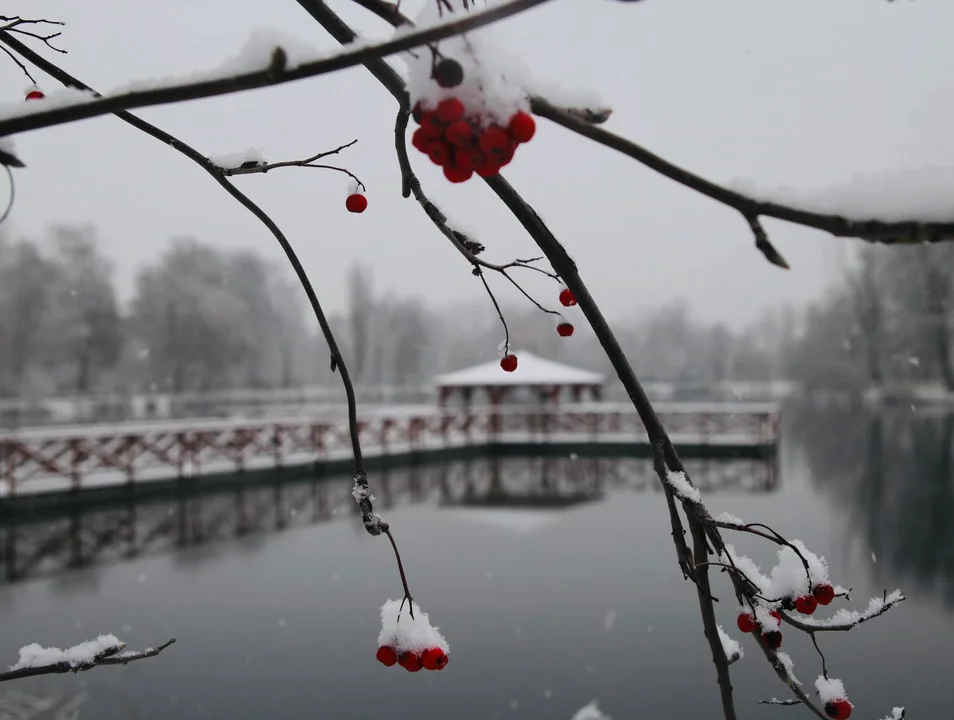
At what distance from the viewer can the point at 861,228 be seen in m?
0.50

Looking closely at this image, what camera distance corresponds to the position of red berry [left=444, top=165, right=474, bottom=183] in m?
0.67

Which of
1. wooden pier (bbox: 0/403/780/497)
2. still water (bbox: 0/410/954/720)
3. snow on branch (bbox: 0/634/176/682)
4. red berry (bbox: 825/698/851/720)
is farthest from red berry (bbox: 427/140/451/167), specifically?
wooden pier (bbox: 0/403/780/497)

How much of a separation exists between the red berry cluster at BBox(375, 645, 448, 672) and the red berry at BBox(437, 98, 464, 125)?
0.78 metres

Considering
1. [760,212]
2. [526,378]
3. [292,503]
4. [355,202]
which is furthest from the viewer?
[526,378]

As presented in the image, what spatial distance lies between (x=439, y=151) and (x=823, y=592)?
32.1 inches

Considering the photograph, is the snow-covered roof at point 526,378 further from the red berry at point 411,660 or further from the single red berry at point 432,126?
the single red berry at point 432,126

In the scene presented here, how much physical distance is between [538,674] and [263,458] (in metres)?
9.34

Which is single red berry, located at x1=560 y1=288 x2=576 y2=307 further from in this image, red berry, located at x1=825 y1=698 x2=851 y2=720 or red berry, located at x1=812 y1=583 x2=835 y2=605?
red berry, located at x1=825 y1=698 x2=851 y2=720

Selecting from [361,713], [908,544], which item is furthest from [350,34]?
[908,544]

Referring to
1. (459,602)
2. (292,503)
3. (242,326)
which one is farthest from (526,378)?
(242,326)

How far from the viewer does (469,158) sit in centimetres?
65

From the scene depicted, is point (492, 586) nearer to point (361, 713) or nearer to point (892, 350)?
point (361, 713)

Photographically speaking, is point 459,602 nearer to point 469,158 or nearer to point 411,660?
point 411,660

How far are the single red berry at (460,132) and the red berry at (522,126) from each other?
4 cm
